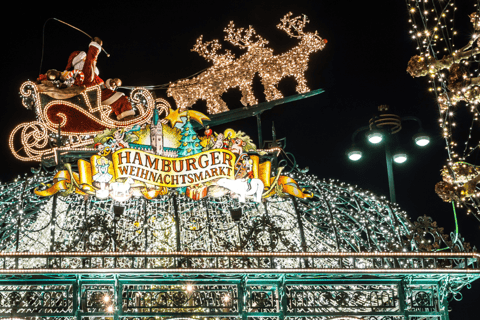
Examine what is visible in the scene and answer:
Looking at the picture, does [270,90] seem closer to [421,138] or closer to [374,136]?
[374,136]

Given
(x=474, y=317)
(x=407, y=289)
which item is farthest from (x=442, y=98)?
(x=474, y=317)

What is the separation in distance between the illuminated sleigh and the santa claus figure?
0.29m

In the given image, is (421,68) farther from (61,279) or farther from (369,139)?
(61,279)

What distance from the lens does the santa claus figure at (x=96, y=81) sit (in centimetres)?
1598

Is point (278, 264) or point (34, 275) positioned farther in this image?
point (278, 264)

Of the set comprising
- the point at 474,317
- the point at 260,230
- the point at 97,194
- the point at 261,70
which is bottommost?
the point at 474,317

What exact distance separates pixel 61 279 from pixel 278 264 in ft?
14.9

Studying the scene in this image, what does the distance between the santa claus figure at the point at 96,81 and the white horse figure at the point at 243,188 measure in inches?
137

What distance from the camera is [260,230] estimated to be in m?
12.9

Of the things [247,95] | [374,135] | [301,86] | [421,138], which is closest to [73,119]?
[247,95]

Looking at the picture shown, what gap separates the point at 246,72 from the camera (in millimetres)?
17031

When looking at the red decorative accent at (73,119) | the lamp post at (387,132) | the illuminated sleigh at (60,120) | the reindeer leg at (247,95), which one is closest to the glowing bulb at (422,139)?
the lamp post at (387,132)

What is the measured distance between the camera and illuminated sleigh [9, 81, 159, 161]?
15.3 metres

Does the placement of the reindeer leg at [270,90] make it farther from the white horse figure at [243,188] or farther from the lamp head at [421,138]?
the lamp head at [421,138]
